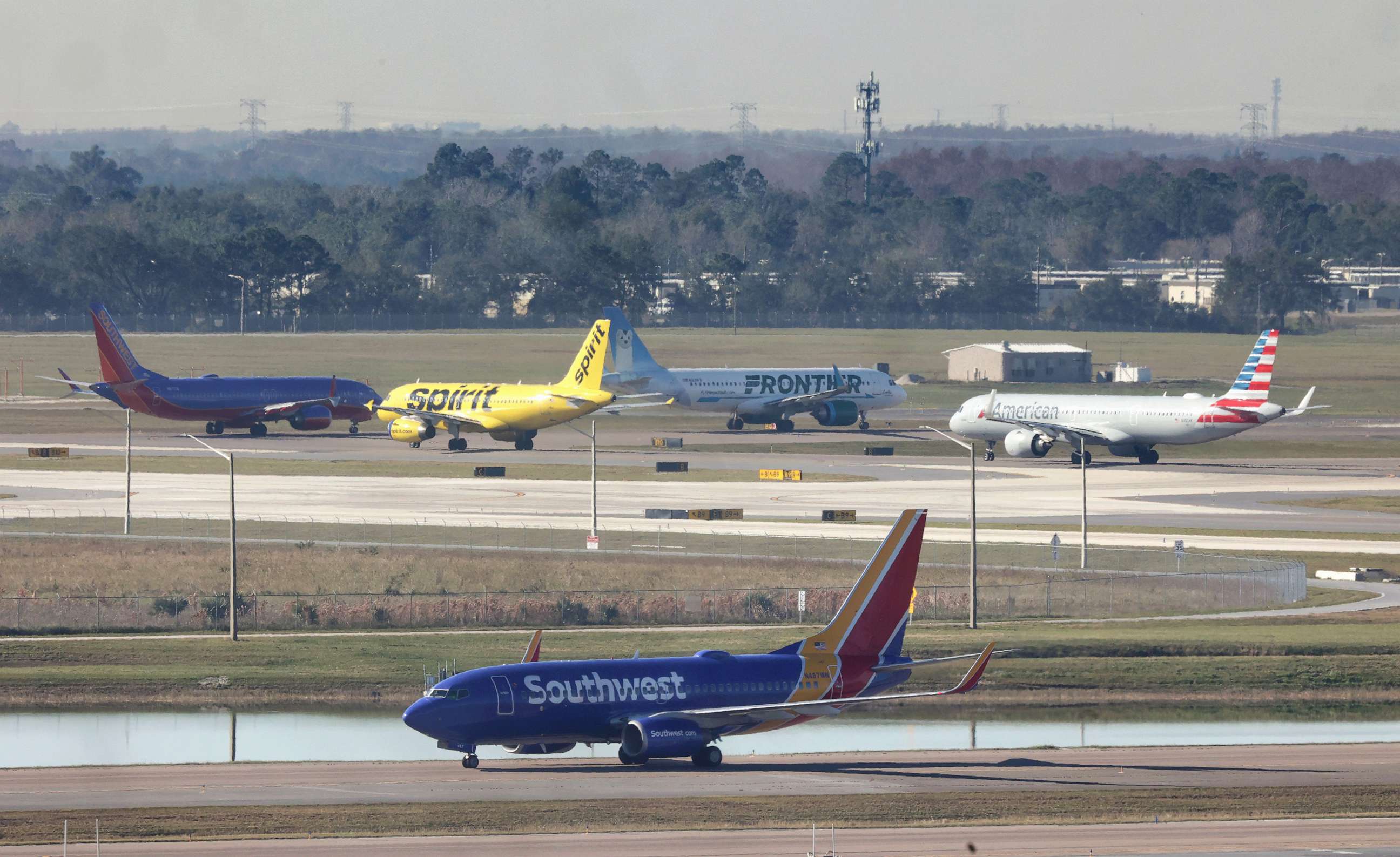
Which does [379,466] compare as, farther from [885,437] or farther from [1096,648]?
[1096,648]

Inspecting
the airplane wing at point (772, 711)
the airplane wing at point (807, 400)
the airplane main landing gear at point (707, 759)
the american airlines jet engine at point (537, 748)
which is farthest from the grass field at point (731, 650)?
the airplane wing at point (807, 400)

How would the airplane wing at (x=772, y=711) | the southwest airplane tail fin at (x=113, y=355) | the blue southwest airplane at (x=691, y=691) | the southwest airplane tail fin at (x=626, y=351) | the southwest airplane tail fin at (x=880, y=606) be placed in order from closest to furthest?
1. the blue southwest airplane at (x=691, y=691)
2. the airplane wing at (x=772, y=711)
3. the southwest airplane tail fin at (x=880, y=606)
4. the southwest airplane tail fin at (x=113, y=355)
5. the southwest airplane tail fin at (x=626, y=351)

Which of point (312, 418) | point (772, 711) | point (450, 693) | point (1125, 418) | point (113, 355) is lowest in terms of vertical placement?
point (772, 711)

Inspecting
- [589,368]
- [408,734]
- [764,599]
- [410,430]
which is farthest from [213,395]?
[408,734]

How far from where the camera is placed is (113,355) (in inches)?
5738

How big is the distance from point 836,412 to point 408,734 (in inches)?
4061

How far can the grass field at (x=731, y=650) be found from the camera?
64562 mm

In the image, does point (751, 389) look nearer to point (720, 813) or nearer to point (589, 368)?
point (589, 368)

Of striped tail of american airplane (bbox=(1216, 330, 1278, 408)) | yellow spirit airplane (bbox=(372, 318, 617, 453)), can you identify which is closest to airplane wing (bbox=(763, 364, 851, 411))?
yellow spirit airplane (bbox=(372, 318, 617, 453))

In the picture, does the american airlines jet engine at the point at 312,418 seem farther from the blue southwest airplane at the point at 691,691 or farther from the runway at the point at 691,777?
the blue southwest airplane at the point at 691,691

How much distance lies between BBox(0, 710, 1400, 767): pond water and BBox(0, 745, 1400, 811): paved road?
9.72 ft

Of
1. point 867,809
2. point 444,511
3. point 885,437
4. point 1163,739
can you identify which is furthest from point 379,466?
point 867,809

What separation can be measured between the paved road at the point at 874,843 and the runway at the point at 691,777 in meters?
3.97

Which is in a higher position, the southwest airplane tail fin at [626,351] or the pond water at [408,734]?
the southwest airplane tail fin at [626,351]
